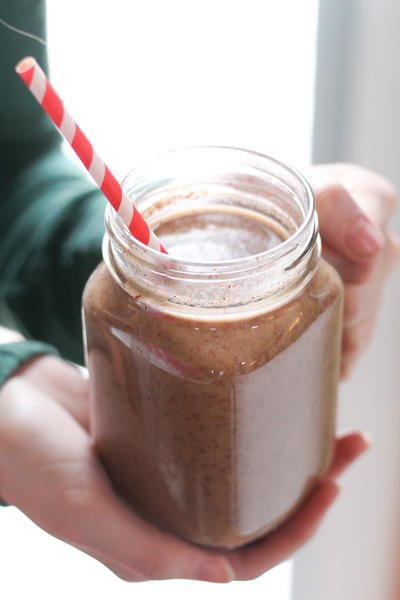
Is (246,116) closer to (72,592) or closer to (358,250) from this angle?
(358,250)

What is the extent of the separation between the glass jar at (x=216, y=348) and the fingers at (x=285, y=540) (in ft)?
0.08

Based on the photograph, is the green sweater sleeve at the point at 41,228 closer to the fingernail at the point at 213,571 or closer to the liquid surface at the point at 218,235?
the liquid surface at the point at 218,235

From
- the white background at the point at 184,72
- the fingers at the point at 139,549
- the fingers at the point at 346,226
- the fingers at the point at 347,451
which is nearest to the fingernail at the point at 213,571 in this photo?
the fingers at the point at 139,549

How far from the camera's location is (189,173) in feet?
2.23

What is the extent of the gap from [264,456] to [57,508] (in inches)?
7.1

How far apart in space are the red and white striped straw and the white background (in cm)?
47

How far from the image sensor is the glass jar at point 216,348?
0.56 metres

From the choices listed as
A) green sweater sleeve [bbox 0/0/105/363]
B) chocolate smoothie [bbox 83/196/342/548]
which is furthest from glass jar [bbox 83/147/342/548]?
green sweater sleeve [bbox 0/0/105/363]

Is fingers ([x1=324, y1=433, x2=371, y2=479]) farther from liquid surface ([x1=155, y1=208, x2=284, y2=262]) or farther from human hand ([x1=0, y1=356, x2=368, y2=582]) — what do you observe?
liquid surface ([x1=155, y1=208, x2=284, y2=262])

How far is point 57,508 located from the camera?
0.67m

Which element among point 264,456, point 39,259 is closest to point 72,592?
point 39,259

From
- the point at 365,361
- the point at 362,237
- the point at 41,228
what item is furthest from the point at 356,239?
the point at 365,361

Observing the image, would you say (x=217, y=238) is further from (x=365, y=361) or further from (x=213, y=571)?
(x=365, y=361)

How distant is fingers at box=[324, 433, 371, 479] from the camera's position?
2.70ft
